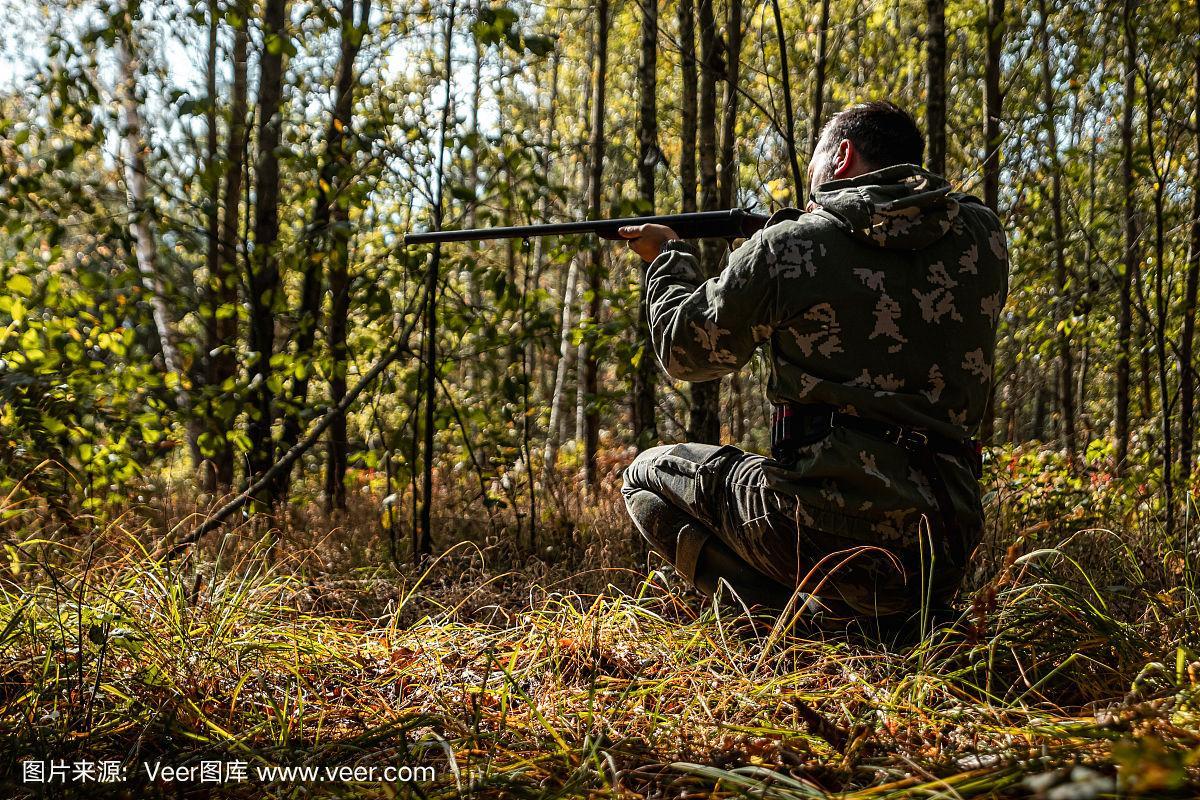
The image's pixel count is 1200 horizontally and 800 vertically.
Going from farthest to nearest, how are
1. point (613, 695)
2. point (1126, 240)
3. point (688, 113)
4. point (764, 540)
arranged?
point (1126, 240), point (688, 113), point (764, 540), point (613, 695)

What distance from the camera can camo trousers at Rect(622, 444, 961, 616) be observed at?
2.53 metres

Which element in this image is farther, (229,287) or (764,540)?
(229,287)

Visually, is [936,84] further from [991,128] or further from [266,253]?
[266,253]

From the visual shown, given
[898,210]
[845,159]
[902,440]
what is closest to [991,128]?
[845,159]

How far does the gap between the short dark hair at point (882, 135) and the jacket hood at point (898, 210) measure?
0.48ft

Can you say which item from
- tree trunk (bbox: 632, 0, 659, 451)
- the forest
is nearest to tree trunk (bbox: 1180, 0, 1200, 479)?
the forest

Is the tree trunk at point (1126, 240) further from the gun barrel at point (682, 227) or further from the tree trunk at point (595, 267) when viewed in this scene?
the tree trunk at point (595, 267)

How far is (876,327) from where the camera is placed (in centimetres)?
249

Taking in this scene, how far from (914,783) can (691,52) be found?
4.13 meters

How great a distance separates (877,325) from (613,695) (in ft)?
4.53

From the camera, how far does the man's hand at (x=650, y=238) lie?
328 cm

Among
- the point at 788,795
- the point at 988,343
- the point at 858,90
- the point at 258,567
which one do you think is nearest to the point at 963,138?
the point at 858,90

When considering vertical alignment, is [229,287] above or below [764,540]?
above

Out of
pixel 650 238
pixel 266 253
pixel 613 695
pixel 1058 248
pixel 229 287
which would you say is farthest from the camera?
pixel 1058 248
